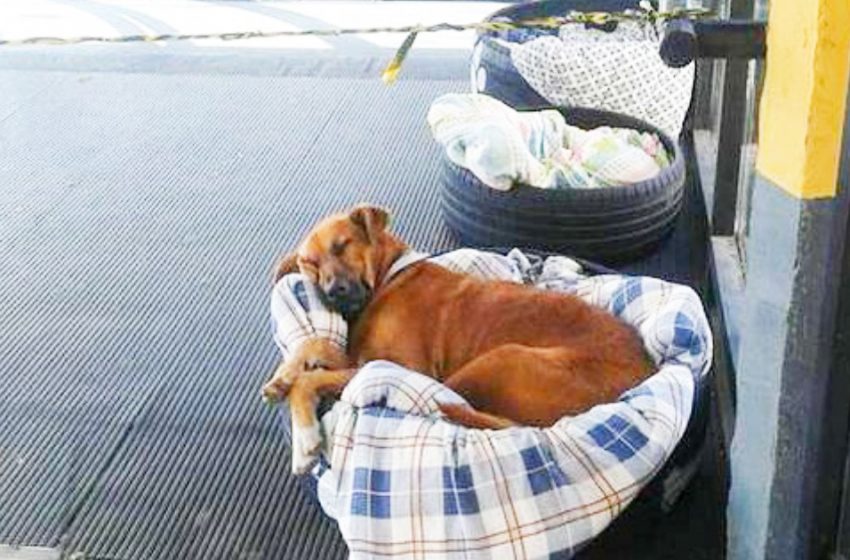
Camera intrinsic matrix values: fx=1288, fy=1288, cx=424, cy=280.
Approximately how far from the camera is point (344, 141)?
3.60 m

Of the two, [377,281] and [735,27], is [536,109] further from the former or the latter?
[735,27]

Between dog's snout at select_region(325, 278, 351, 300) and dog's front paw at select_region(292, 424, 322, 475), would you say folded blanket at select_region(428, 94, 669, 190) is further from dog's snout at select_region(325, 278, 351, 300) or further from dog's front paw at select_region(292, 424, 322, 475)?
dog's front paw at select_region(292, 424, 322, 475)

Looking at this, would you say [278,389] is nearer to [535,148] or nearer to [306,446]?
[306,446]

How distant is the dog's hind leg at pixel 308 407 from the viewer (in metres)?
1.93

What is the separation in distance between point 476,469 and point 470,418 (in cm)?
15

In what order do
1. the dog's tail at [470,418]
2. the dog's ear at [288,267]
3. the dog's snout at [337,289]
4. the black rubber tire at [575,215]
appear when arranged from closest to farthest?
the dog's tail at [470,418] → the dog's snout at [337,289] → the dog's ear at [288,267] → the black rubber tire at [575,215]

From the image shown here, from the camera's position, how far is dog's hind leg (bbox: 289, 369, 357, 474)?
6.32 ft

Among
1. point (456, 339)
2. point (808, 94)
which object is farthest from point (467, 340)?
point (808, 94)

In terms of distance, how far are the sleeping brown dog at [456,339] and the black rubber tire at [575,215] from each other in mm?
522

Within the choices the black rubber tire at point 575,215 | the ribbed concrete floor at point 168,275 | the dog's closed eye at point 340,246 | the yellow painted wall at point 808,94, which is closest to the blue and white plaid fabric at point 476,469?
the ribbed concrete floor at point 168,275

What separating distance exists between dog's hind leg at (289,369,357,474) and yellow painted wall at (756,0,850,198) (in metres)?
0.77

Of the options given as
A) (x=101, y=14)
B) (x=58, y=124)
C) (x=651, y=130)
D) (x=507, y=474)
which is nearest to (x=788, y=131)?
(x=507, y=474)

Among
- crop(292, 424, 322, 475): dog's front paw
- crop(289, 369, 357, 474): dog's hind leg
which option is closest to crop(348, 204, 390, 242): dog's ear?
crop(289, 369, 357, 474): dog's hind leg

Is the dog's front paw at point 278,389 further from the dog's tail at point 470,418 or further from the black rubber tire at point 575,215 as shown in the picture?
the black rubber tire at point 575,215
